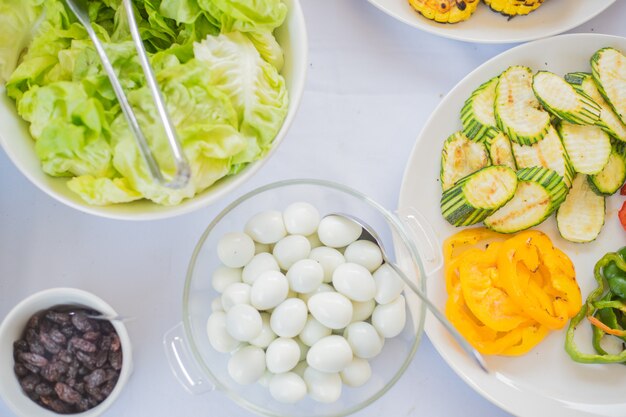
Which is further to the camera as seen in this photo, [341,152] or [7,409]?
[341,152]

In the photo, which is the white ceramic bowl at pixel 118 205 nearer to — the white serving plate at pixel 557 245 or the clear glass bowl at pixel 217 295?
the clear glass bowl at pixel 217 295

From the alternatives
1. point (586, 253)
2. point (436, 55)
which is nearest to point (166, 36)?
point (436, 55)

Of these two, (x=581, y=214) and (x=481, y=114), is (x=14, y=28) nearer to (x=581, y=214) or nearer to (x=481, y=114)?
(x=481, y=114)

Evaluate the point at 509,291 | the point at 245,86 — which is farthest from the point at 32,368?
the point at 509,291

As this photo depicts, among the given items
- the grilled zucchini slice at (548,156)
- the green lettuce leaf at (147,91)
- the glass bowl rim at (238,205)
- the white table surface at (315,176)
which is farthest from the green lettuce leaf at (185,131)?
the grilled zucchini slice at (548,156)

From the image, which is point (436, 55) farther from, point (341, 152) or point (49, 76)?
point (49, 76)

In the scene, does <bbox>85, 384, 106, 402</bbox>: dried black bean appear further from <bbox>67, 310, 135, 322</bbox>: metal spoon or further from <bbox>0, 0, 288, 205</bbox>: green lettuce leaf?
<bbox>0, 0, 288, 205</bbox>: green lettuce leaf

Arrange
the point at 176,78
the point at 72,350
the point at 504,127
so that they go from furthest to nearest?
the point at 504,127 → the point at 72,350 → the point at 176,78
